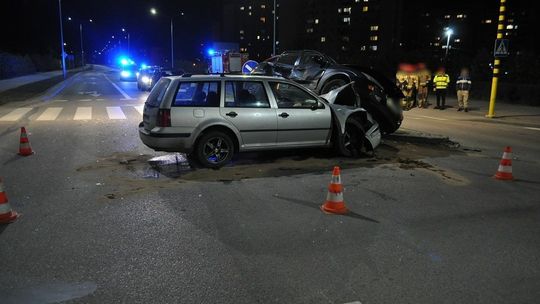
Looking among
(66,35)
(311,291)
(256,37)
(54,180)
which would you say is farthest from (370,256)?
(256,37)

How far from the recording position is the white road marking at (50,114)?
15.6 meters

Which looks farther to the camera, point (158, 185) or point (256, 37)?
point (256, 37)

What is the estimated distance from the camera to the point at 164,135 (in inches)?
315

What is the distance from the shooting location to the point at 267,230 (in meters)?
5.39

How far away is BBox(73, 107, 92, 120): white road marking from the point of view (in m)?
15.9

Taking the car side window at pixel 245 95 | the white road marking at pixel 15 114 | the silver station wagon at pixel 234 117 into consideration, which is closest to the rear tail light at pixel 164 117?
the silver station wagon at pixel 234 117

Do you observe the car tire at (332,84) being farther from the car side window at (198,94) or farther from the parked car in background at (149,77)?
the parked car in background at (149,77)

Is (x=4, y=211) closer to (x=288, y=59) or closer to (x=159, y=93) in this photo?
(x=159, y=93)

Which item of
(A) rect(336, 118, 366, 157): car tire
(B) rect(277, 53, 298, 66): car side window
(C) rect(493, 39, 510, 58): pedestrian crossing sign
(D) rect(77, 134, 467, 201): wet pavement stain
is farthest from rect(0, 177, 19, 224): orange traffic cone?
(C) rect(493, 39, 510, 58): pedestrian crossing sign

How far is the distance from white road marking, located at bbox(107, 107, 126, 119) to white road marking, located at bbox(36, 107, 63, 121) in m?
1.83

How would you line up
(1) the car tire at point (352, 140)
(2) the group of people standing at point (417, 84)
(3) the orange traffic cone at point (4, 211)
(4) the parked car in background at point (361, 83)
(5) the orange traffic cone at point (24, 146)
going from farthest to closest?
(2) the group of people standing at point (417, 84), (4) the parked car in background at point (361, 83), (5) the orange traffic cone at point (24, 146), (1) the car tire at point (352, 140), (3) the orange traffic cone at point (4, 211)

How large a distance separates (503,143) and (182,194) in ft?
28.8

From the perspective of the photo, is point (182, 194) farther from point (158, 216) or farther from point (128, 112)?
point (128, 112)

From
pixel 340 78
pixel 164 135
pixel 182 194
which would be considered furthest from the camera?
pixel 340 78
